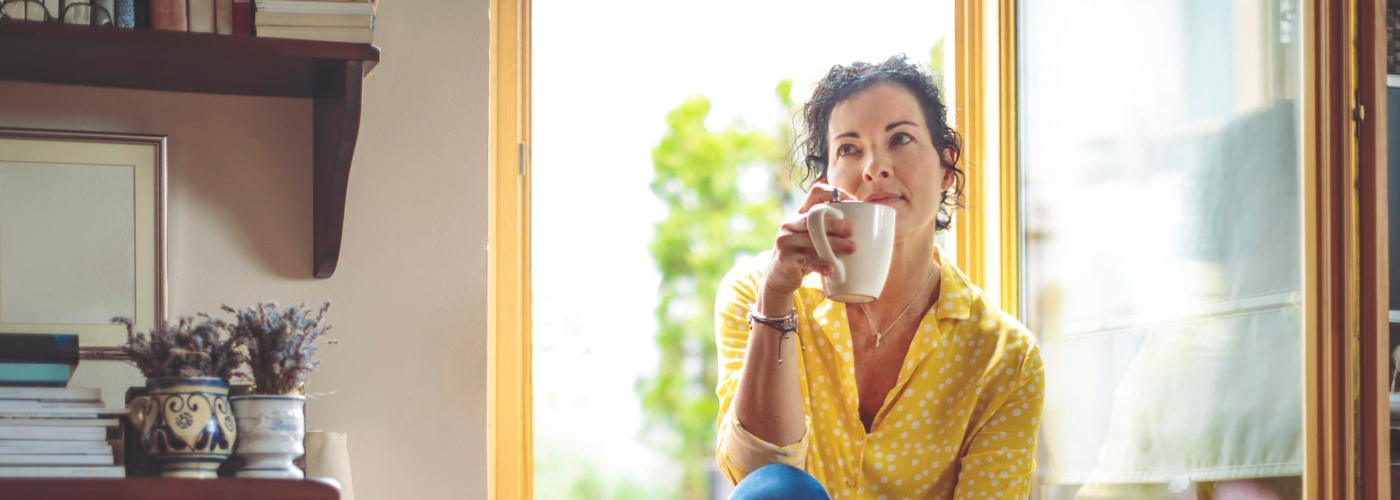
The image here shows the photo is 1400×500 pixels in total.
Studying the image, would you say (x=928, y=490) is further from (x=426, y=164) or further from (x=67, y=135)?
(x=67, y=135)

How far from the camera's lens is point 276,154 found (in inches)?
58.7

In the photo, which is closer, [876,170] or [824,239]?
[824,239]

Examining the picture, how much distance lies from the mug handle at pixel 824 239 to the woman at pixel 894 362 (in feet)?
0.84

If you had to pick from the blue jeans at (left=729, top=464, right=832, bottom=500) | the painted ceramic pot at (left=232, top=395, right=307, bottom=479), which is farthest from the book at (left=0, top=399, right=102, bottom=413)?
the blue jeans at (left=729, top=464, right=832, bottom=500)

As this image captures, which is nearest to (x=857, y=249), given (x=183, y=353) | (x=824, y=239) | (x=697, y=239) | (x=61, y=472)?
(x=824, y=239)

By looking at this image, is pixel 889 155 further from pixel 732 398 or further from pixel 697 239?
pixel 697 239

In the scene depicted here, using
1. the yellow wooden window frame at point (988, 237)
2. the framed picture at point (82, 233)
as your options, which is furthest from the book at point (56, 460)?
the yellow wooden window frame at point (988, 237)

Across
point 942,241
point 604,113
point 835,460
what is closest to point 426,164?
point 835,460

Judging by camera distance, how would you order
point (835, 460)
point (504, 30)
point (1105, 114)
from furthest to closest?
point (1105, 114)
point (504, 30)
point (835, 460)

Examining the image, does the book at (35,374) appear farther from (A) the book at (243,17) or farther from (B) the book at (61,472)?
(A) the book at (243,17)

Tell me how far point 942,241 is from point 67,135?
147 centimetres

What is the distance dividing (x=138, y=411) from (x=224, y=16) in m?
0.43

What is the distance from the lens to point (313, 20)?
1.29 m

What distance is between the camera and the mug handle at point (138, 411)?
3.74 feet
